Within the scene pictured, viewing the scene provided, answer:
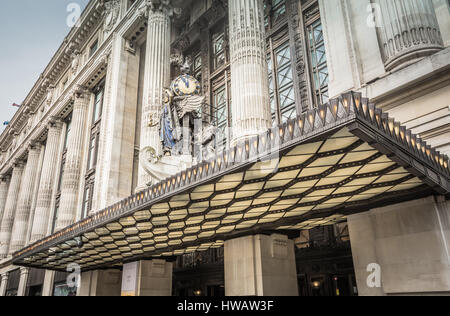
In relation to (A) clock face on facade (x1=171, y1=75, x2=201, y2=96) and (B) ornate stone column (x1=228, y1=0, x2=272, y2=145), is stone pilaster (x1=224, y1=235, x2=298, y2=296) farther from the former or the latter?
(A) clock face on facade (x1=171, y1=75, x2=201, y2=96)

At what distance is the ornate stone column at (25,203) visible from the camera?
3328 centimetres

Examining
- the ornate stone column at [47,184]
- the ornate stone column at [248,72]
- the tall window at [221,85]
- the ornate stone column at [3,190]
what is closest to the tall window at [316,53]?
the ornate stone column at [248,72]

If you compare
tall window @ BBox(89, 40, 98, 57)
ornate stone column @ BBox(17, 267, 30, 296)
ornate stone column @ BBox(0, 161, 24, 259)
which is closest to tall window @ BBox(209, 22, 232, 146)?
tall window @ BBox(89, 40, 98, 57)

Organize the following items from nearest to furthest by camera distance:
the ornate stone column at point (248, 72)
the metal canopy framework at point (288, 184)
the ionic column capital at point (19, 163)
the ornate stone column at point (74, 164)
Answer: the metal canopy framework at point (288, 184), the ornate stone column at point (248, 72), the ornate stone column at point (74, 164), the ionic column capital at point (19, 163)

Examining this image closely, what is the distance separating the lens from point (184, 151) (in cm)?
1515

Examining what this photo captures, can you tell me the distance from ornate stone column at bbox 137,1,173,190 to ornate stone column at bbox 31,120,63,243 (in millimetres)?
16640

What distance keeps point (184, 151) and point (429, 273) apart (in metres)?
10.1

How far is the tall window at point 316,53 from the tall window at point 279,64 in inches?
40.8

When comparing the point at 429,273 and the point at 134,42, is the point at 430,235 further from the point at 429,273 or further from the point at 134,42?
the point at 134,42

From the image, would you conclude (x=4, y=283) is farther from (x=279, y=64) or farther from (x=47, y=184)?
(x=279, y=64)

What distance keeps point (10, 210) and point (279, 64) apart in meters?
36.2

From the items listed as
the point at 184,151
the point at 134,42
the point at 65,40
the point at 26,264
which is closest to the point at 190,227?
the point at 184,151

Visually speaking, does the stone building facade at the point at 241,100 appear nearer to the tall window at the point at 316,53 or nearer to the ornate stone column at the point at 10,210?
the tall window at the point at 316,53

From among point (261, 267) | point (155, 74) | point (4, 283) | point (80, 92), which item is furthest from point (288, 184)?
point (4, 283)
